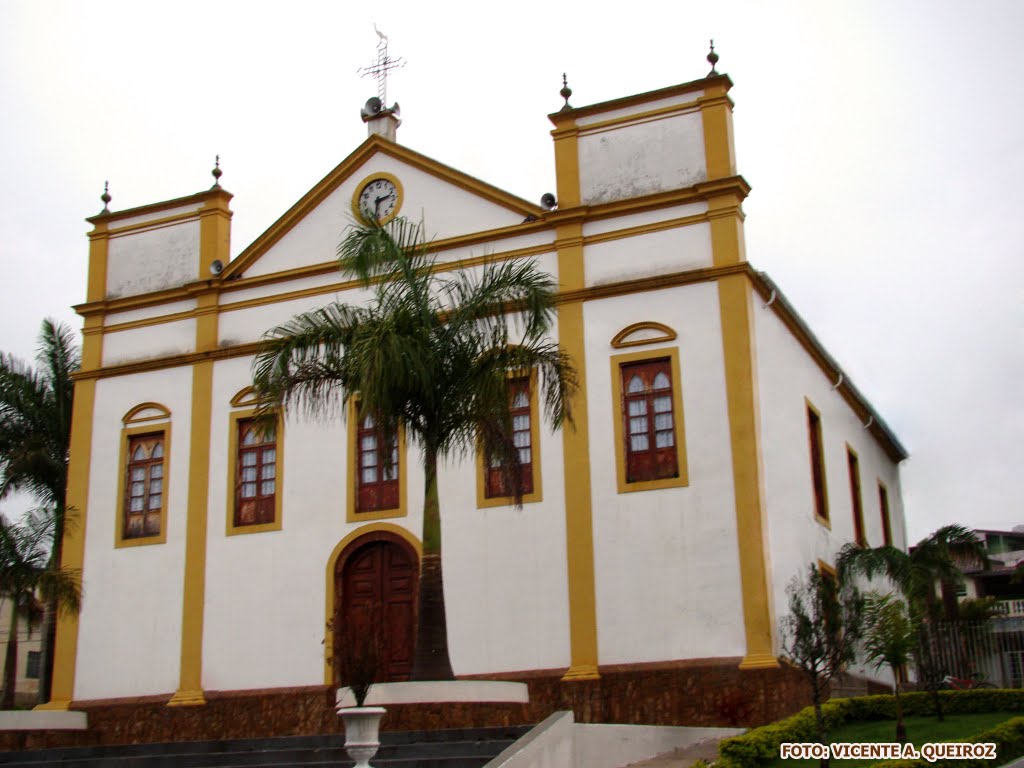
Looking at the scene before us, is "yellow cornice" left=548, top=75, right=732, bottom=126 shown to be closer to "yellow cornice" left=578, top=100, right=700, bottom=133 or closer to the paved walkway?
"yellow cornice" left=578, top=100, right=700, bottom=133

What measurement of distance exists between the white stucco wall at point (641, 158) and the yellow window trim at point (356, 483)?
4594mm

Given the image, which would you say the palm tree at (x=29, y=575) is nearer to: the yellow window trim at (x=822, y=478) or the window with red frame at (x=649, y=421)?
the window with red frame at (x=649, y=421)

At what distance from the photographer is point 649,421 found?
18.5 meters

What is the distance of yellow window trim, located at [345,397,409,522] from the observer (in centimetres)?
1959

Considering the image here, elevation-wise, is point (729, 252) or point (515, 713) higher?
point (729, 252)

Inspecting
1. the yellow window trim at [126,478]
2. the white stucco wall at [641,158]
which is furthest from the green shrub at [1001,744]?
the yellow window trim at [126,478]

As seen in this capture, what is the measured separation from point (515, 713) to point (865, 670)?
7.04 meters

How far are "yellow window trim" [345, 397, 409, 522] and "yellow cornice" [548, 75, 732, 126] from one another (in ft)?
17.0

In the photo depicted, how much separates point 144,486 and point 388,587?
15.3 ft

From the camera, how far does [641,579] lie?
1789 centimetres

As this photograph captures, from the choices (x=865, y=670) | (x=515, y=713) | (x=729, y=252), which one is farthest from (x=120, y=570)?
(x=865, y=670)

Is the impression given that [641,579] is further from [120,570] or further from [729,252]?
[120,570]

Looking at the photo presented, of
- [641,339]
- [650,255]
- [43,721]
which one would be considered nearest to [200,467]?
[43,721]

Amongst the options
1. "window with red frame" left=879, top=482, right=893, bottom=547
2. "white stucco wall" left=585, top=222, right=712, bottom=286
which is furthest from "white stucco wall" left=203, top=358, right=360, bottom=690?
"window with red frame" left=879, top=482, right=893, bottom=547
